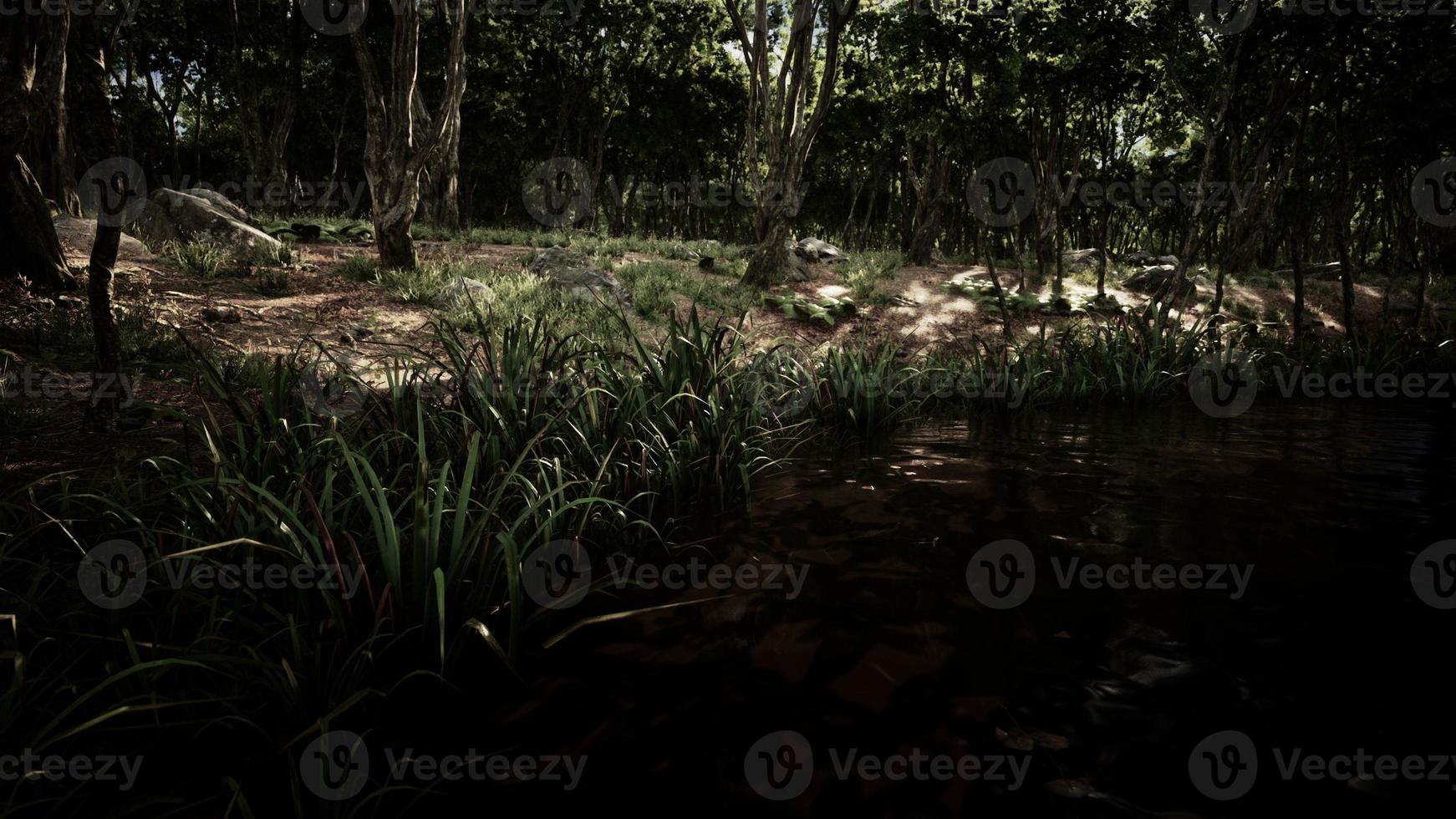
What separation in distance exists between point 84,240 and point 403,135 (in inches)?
158

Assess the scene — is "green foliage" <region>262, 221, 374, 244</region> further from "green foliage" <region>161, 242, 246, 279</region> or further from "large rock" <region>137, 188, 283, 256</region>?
"green foliage" <region>161, 242, 246, 279</region>

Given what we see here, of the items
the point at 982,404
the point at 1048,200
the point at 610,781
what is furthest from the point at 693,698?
the point at 1048,200

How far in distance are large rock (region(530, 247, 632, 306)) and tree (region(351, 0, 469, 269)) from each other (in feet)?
6.79

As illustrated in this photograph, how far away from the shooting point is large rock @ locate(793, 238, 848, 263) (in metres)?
15.7

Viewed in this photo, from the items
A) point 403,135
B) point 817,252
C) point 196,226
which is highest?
point 403,135

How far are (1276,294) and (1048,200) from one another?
20.5 feet

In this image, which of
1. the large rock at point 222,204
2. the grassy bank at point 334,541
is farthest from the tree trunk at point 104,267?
the large rock at point 222,204

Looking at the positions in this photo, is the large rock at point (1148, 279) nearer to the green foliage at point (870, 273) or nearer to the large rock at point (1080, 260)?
the large rock at point (1080, 260)

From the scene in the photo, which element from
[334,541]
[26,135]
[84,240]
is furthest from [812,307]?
[84,240]

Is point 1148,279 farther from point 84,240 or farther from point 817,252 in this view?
point 84,240

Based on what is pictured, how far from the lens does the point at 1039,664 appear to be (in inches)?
82.6

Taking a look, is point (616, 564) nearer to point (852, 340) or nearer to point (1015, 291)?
point (852, 340)

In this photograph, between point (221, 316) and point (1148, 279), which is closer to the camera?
point (221, 316)

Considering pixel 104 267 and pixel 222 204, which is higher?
pixel 222 204
